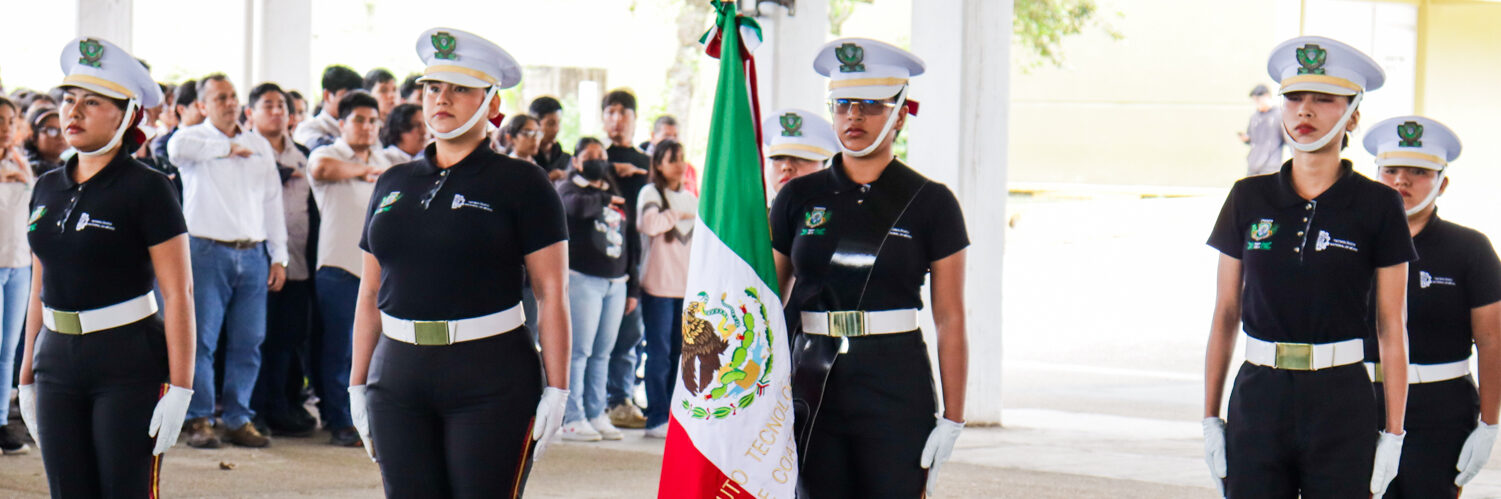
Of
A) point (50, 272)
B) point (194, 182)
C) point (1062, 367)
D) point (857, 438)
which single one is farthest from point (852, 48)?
point (1062, 367)

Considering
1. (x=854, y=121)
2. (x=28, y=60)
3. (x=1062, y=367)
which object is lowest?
(x=1062, y=367)

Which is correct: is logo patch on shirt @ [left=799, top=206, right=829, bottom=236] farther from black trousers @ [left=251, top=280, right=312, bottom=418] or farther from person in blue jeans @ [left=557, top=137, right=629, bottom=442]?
black trousers @ [left=251, top=280, right=312, bottom=418]

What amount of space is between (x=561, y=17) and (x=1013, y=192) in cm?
846

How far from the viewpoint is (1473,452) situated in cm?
586

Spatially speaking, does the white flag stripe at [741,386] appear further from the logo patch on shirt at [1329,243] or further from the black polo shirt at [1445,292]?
the black polo shirt at [1445,292]

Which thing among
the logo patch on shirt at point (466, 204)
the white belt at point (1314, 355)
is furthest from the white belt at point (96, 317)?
the white belt at point (1314, 355)

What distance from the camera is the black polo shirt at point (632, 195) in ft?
34.7

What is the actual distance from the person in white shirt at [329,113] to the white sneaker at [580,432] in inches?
84.5

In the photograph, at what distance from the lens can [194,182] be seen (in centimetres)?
914

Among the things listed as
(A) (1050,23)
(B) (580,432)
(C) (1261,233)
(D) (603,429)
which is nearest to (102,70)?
(C) (1261,233)

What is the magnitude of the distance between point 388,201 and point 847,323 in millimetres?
1314

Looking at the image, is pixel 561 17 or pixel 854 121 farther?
pixel 561 17

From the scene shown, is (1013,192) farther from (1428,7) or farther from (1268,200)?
(1268,200)

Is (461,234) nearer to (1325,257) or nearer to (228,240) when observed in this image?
(1325,257)
